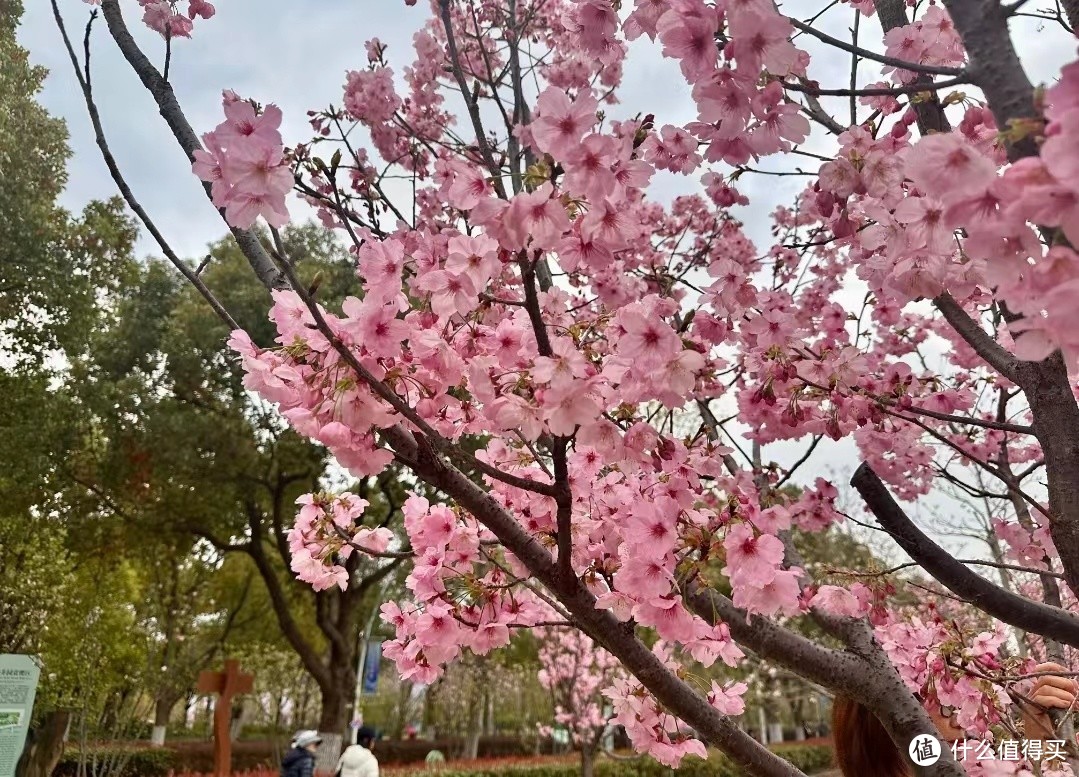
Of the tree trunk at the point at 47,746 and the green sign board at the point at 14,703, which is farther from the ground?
the green sign board at the point at 14,703

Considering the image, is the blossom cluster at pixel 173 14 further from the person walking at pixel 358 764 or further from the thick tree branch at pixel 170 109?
the person walking at pixel 358 764

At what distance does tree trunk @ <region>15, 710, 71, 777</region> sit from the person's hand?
10484 millimetres

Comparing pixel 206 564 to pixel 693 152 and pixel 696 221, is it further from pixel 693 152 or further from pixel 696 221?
pixel 693 152

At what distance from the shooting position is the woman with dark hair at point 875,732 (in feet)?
7.96

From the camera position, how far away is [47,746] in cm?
884

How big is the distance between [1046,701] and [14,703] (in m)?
8.36

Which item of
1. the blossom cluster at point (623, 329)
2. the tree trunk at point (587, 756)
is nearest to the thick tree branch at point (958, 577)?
the blossom cluster at point (623, 329)

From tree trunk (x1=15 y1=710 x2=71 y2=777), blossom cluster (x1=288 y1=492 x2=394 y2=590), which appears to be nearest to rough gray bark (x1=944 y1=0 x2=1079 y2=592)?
blossom cluster (x1=288 y1=492 x2=394 y2=590)

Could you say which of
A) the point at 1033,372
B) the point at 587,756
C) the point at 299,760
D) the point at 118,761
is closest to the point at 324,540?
the point at 1033,372

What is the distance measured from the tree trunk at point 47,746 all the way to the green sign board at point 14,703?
2.16 m

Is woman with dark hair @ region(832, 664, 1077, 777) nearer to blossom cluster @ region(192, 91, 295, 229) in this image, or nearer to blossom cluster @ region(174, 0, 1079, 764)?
blossom cluster @ region(174, 0, 1079, 764)

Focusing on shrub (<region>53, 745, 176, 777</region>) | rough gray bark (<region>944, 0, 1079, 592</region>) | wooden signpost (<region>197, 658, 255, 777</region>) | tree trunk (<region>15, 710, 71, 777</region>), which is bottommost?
shrub (<region>53, 745, 176, 777</region>)

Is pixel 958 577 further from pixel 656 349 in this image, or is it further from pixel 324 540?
pixel 324 540

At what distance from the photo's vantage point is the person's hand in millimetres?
2451
